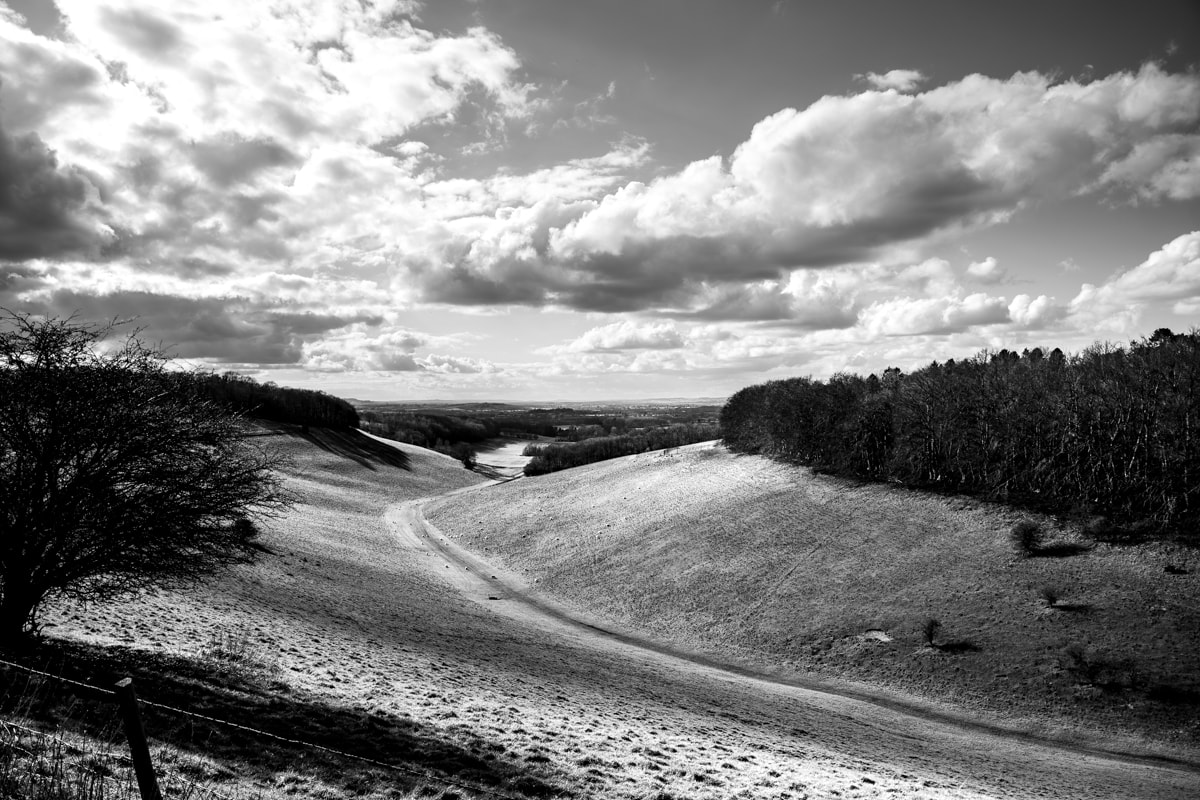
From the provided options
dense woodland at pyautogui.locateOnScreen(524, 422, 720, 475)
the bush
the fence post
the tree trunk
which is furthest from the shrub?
dense woodland at pyautogui.locateOnScreen(524, 422, 720, 475)

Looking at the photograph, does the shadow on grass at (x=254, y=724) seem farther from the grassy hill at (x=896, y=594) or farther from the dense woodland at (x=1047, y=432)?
the dense woodland at (x=1047, y=432)

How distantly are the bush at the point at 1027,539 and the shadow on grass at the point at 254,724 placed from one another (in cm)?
3122

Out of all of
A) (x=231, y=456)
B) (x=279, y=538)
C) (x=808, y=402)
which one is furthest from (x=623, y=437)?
(x=231, y=456)

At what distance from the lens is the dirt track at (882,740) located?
1608 cm

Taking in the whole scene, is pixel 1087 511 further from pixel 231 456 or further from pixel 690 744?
pixel 231 456

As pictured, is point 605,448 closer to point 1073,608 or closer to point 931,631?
point 931,631

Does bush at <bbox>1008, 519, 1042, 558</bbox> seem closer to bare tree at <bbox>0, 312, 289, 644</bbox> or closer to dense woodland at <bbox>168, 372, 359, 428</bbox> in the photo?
bare tree at <bbox>0, 312, 289, 644</bbox>

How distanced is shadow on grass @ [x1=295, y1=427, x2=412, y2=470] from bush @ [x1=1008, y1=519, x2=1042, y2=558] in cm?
8431

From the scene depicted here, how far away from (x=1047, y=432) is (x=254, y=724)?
43.8 m

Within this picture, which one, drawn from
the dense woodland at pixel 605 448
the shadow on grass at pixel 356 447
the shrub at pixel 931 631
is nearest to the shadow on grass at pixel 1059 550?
the shrub at pixel 931 631

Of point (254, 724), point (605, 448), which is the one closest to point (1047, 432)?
point (254, 724)

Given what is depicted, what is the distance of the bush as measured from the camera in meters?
32.4

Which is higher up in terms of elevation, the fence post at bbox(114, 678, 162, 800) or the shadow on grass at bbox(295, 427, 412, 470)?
the fence post at bbox(114, 678, 162, 800)

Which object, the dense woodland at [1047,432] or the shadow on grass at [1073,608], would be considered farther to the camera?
the dense woodland at [1047,432]
